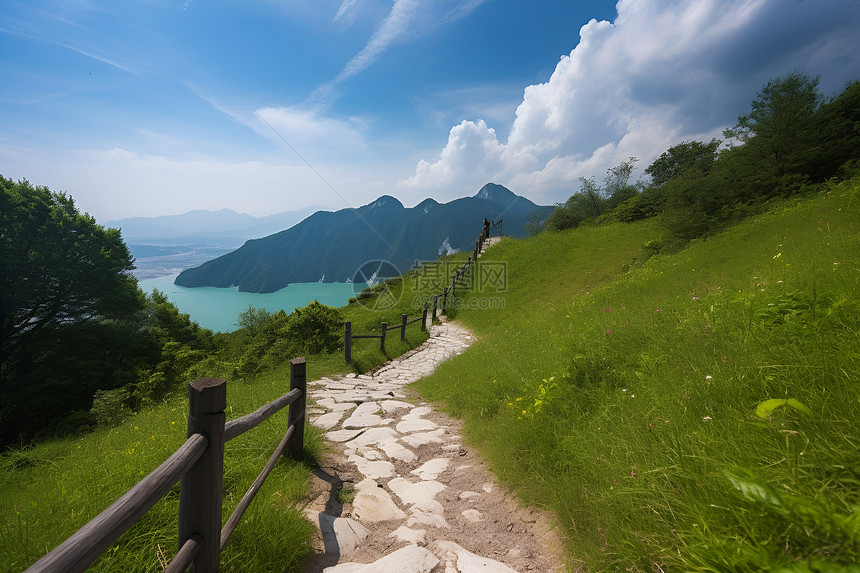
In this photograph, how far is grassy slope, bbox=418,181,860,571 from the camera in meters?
1.34

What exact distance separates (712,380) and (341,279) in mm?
139901

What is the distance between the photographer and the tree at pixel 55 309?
1792 centimetres

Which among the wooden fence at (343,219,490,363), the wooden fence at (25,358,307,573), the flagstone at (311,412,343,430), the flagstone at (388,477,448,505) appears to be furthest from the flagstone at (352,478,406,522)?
the wooden fence at (343,219,490,363)

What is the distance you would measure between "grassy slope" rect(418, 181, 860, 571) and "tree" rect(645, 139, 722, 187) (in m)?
47.0

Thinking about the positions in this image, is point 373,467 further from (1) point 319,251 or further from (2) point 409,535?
(1) point 319,251

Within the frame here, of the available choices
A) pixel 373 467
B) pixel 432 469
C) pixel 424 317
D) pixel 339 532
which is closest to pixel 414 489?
pixel 432 469

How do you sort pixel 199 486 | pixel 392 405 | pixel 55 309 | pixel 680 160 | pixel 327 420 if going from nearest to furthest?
pixel 199 486 < pixel 327 420 < pixel 392 405 < pixel 55 309 < pixel 680 160

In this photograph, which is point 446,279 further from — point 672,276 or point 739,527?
point 739,527

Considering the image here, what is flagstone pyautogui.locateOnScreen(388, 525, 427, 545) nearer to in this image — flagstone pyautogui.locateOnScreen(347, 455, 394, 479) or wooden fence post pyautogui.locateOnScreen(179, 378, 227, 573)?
flagstone pyautogui.locateOnScreen(347, 455, 394, 479)

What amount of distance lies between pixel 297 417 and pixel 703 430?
3.89 m

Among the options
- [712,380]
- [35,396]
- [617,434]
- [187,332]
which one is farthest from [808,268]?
[187,332]

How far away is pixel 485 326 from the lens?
15.7 metres

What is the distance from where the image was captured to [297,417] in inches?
155

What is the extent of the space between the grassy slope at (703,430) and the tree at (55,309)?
24585mm
